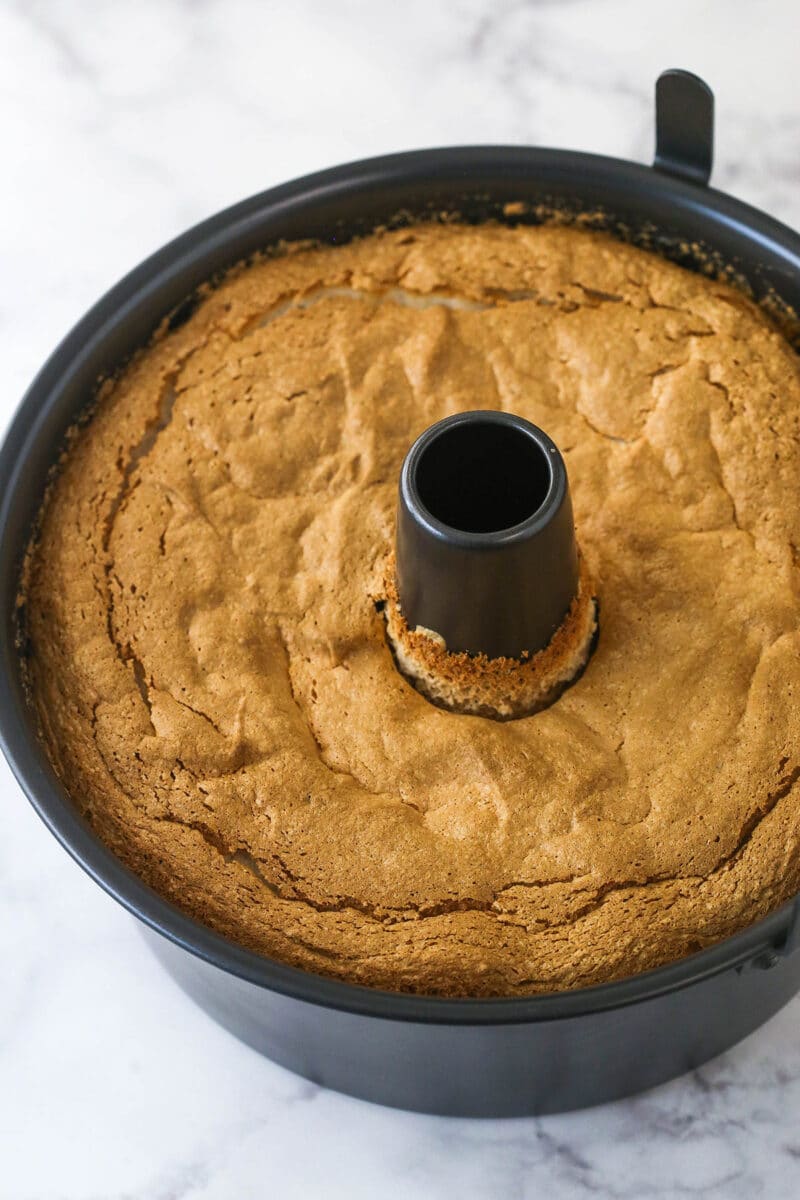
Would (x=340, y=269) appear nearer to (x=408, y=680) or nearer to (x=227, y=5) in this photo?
(x=408, y=680)

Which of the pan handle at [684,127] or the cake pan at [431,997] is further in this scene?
the pan handle at [684,127]

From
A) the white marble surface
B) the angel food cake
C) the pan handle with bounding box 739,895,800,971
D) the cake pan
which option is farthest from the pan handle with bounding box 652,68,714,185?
the pan handle with bounding box 739,895,800,971

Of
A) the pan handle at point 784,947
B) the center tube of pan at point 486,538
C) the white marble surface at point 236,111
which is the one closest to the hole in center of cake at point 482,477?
the center tube of pan at point 486,538

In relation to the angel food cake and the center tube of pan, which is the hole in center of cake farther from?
the angel food cake

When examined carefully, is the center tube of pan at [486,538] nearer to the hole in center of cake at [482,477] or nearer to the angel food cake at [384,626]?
the hole in center of cake at [482,477]

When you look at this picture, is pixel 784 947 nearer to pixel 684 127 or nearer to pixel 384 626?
pixel 384 626

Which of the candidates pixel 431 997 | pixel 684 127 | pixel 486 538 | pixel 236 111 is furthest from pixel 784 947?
pixel 236 111
